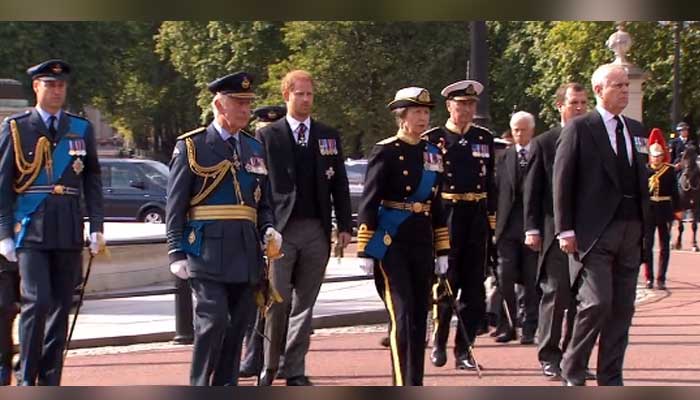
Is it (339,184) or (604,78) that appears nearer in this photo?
(604,78)

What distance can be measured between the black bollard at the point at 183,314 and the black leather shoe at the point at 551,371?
2.83 meters

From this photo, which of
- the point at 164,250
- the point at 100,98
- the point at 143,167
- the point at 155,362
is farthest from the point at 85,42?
the point at 155,362

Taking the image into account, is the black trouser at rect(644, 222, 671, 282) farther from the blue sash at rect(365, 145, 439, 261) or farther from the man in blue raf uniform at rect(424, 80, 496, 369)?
the blue sash at rect(365, 145, 439, 261)

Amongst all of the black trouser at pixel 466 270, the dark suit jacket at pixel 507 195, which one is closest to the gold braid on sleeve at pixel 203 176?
the black trouser at pixel 466 270

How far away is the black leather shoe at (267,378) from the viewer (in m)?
8.47

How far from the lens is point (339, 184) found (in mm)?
8641

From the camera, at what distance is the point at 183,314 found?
34.3 feet

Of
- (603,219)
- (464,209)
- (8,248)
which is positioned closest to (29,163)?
(8,248)

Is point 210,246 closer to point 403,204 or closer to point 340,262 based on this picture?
point 403,204

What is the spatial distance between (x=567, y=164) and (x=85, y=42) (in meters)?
36.7

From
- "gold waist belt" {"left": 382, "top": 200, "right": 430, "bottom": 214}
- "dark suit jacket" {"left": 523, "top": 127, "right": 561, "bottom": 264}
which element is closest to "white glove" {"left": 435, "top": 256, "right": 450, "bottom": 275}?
"gold waist belt" {"left": 382, "top": 200, "right": 430, "bottom": 214}

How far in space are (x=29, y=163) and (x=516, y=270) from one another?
4.41m

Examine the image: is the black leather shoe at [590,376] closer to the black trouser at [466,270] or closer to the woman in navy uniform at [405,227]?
the black trouser at [466,270]

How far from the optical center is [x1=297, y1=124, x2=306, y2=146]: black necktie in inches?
338
